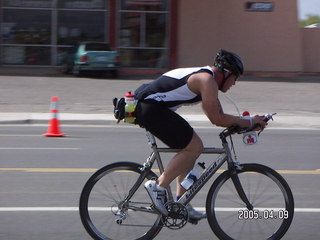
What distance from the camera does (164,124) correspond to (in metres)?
5.56

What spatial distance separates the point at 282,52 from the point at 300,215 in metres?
25.2

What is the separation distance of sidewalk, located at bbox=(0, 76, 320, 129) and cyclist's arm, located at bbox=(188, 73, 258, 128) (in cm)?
1137

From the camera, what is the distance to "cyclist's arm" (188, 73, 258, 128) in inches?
212

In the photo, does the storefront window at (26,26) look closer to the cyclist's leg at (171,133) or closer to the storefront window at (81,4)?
the storefront window at (81,4)

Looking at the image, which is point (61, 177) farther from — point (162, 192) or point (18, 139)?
point (18, 139)

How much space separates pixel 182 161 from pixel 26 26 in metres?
26.3

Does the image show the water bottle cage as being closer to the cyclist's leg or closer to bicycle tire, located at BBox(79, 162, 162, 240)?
the cyclist's leg

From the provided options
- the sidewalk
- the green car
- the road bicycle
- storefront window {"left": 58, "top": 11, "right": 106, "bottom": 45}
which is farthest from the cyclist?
storefront window {"left": 58, "top": 11, "right": 106, "bottom": 45}

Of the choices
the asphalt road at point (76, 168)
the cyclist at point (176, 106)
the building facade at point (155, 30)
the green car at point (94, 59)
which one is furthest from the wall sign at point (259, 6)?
the cyclist at point (176, 106)

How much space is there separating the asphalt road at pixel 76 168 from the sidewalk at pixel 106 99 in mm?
1338

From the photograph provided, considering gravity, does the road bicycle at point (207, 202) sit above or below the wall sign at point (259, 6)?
below

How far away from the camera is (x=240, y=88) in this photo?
85.0ft

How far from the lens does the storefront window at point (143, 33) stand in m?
31.0

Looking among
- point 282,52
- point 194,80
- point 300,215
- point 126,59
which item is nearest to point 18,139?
point 300,215
